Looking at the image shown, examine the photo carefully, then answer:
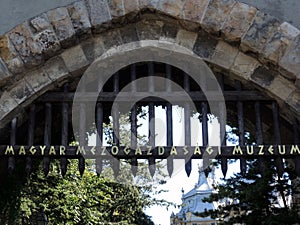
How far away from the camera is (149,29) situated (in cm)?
408

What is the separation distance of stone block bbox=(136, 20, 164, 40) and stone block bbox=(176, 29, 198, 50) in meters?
0.16

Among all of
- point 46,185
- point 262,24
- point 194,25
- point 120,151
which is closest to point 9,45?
point 120,151

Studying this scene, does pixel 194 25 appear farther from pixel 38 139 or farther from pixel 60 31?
pixel 38 139

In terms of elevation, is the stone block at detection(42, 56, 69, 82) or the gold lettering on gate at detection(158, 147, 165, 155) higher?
the stone block at detection(42, 56, 69, 82)

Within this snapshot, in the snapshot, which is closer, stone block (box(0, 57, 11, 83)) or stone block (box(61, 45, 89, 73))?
stone block (box(0, 57, 11, 83))

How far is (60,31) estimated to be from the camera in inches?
151

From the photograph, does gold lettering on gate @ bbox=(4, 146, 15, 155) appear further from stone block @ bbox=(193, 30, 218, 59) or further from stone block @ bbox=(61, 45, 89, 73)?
stone block @ bbox=(193, 30, 218, 59)

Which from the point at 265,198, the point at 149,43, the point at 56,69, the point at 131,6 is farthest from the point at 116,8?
the point at 265,198

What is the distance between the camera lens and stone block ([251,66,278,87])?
3.94 meters

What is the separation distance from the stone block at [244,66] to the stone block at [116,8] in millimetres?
938

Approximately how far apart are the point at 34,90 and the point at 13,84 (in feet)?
0.52

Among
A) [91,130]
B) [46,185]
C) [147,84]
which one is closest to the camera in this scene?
[147,84]

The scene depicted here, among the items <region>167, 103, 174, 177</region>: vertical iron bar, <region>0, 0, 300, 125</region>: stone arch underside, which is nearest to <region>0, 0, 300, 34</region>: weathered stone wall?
<region>0, 0, 300, 125</region>: stone arch underside

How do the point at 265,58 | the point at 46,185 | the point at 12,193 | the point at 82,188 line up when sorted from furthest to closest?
the point at 82,188 → the point at 46,185 → the point at 12,193 → the point at 265,58
